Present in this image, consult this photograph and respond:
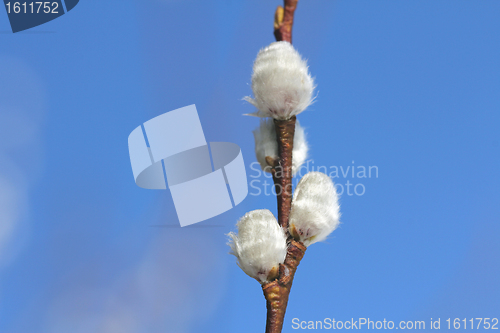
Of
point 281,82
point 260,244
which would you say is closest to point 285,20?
point 281,82

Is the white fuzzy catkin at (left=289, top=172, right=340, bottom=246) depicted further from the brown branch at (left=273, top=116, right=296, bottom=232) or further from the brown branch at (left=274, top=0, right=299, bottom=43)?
the brown branch at (left=274, top=0, right=299, bottom=43)

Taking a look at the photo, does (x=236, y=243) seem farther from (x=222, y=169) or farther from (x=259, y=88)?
(x=222, y=169)

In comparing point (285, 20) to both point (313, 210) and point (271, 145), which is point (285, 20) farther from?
point (313, 210)

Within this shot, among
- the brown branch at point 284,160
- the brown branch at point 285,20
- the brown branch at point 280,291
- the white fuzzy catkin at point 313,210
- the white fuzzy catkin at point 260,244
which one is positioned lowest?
→ the brown branch at point 280,291

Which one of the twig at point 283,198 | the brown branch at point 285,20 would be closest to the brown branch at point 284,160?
the twig at point 283,198

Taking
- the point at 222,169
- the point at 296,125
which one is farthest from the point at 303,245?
the point at 222,169

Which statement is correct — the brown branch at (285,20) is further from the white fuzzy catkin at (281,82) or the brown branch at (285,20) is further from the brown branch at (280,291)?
the brown branch at (280,291)

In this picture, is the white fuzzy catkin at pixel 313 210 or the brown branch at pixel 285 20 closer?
the white fuzzy catkin at pixel 313 210
